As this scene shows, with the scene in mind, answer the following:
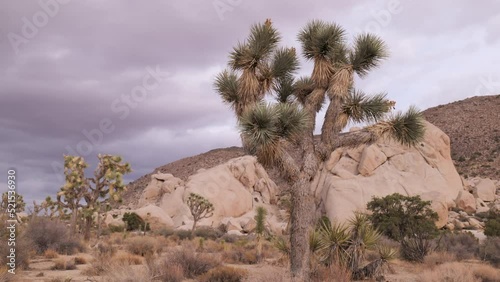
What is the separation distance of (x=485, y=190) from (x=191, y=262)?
120 feet

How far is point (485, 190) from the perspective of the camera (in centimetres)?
4141

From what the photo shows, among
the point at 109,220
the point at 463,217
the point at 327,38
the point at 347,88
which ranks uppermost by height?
the point at 327,38

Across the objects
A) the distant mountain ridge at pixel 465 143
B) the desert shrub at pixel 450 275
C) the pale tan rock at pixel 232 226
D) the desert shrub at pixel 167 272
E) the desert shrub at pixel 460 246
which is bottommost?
the desert shrub at pixel 460 246

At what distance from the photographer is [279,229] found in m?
35.6

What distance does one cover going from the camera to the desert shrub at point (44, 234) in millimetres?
17922

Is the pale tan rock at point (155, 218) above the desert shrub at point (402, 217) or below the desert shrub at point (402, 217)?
above

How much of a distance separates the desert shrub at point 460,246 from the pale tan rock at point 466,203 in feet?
52.0

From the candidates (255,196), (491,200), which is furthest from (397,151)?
(255,196)

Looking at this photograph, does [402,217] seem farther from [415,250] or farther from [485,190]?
[485,190]

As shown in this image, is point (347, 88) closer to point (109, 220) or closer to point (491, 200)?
point (109, 220)

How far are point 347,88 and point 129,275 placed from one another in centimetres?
783

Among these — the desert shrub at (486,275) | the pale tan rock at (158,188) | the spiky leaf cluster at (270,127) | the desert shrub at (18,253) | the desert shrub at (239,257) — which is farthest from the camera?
the pale tan rock at (158,188)

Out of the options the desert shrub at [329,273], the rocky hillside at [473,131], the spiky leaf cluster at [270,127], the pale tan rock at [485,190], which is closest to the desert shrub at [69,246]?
the spiky leaf cluster at [270,127]

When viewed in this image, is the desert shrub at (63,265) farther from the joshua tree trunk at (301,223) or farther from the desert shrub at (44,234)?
the joshua tree trunk at (301,223)
